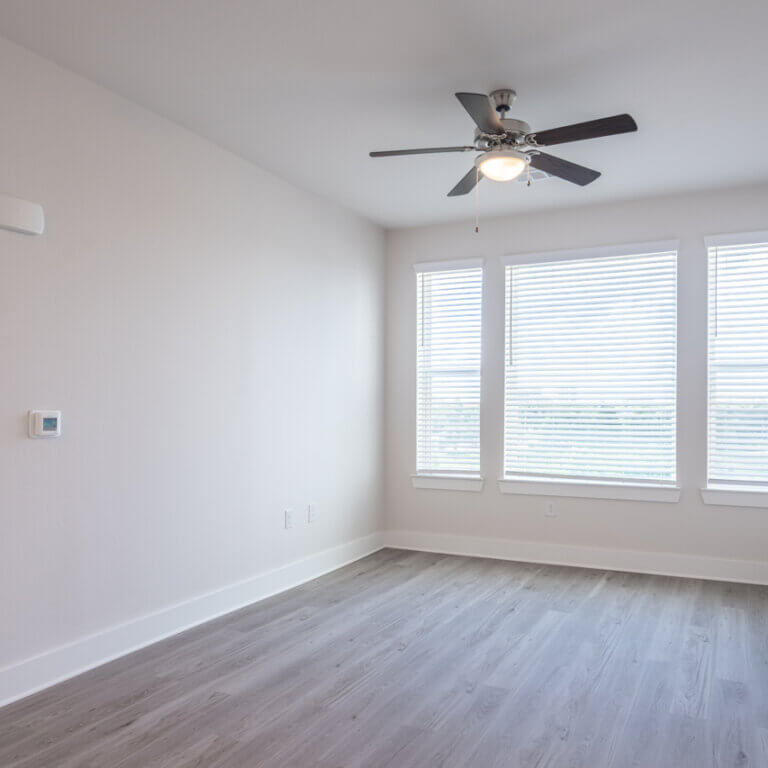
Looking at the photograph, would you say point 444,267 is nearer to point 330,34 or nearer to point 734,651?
point 330,34

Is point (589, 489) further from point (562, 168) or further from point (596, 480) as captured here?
point (562, 168)

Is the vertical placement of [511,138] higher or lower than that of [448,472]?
higher

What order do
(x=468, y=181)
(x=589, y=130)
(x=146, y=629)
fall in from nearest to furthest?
(x=589, y=130) < (x=146, y=629) < (x=468, y=181)

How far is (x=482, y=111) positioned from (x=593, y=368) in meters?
2.95

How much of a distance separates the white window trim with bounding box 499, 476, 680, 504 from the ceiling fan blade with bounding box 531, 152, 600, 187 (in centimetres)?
251

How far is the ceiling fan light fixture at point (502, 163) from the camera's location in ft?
11.3

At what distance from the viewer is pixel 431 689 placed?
3.12 meters

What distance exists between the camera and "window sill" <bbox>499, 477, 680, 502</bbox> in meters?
5.24

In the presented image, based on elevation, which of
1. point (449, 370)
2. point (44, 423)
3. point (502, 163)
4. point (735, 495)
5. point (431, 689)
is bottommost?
point (431, 689)

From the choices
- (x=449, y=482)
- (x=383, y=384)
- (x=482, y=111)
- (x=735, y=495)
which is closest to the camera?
(x=482, y=111)

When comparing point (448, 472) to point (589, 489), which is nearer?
point (589, 489)

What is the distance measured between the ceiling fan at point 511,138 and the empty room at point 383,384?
0.02 meters

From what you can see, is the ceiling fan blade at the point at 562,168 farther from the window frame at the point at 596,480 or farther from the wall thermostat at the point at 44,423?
the wall thermostat at the point at 44,423

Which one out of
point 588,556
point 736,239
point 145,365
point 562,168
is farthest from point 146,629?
point 736,239
